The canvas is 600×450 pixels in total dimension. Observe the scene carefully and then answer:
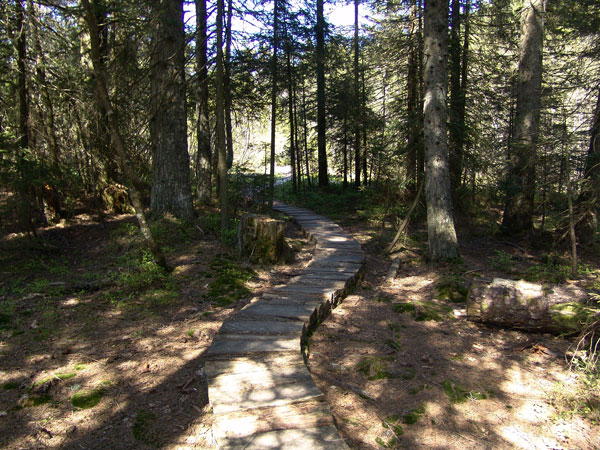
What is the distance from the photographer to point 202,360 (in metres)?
4.43

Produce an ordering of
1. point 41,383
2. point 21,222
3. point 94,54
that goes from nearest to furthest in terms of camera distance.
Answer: point 41,383 < point 94,54 < point 21,222

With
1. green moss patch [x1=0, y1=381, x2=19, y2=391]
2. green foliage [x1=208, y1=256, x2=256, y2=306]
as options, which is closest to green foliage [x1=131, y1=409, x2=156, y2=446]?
green moss patch [x1=0, y1=381, x2=19, y2=391]

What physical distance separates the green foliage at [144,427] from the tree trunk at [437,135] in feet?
22.3

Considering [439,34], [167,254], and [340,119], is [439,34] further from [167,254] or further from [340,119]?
[340,119]

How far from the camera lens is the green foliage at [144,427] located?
10.5 ft

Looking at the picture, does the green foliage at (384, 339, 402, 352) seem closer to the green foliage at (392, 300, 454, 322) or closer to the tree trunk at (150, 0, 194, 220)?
the green foliage at (392, 300, 454, 322)

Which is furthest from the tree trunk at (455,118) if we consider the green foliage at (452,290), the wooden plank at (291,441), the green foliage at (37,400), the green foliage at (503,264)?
the green foliage at (37,400)

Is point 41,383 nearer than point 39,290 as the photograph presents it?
Yes

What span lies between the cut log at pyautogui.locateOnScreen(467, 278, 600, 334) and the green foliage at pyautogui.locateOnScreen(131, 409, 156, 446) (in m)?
4.65

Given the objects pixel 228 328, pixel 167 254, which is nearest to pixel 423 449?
pixel 228 328

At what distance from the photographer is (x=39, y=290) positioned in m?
6.23

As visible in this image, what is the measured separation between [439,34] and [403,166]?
14.3 feet

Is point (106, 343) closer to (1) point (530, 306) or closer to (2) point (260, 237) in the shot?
(2) point (260, 237)

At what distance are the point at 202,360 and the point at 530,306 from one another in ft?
15.1
